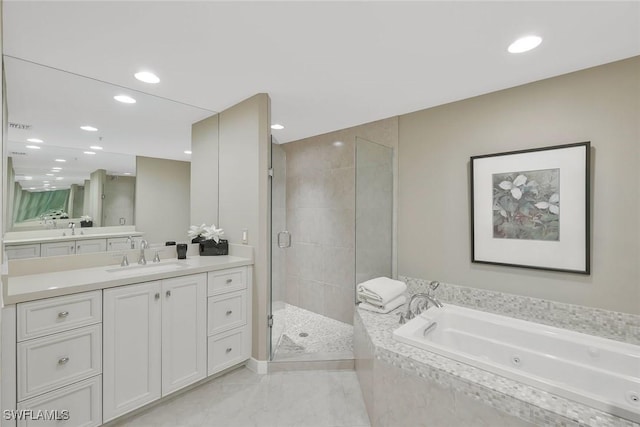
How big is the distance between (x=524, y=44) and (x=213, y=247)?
2742 mm

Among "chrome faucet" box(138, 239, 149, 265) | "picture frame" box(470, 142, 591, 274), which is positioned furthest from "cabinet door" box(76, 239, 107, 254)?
"picture frame" box(470, 142, 591, 274)

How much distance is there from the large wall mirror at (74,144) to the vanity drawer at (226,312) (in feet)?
3.20

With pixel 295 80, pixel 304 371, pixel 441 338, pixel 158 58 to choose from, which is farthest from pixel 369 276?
pixel 158 58

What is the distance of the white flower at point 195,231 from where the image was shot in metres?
2.72

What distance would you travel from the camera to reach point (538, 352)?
1.99 metres

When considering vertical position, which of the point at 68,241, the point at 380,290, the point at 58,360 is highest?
the point at 68,241

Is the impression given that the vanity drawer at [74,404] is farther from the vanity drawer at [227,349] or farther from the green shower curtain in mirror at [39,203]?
the green shower curtain in mirror at [39,203]

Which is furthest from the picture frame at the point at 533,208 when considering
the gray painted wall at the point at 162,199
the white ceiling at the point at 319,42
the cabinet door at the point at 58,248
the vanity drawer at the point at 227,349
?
the cabinet door at the point at 58,248

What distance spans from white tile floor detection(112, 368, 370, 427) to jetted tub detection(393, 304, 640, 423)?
71 centimetres

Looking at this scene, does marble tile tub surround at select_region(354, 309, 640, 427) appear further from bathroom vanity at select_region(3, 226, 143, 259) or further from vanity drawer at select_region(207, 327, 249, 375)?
bathroom vanity at select_region(3, 226, 143, 259)

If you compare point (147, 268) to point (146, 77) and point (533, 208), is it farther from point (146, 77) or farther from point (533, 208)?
point (533, 208)

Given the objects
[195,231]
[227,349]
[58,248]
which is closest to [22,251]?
[58,248]

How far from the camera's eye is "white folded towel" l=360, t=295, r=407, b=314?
8.03ft

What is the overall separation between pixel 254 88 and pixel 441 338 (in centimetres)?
247
